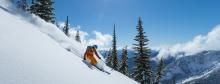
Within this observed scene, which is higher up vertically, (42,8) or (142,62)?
(42,8)

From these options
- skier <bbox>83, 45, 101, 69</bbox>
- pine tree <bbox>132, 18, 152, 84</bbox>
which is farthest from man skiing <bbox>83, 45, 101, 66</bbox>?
pine tree <bbox>132, 18, 152, 84</bbox>

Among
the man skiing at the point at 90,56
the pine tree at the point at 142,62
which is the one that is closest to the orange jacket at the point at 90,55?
the man skiing at the point at 90,56

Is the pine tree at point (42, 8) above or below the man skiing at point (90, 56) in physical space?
above

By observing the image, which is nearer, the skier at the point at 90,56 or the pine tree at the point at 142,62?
the skier at the point at 90,56

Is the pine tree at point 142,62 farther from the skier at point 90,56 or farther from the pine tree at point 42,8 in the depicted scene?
the skier at point 90,56

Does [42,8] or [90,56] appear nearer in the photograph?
[90,56]

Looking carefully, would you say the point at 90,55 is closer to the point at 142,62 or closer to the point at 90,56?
the point at 90,56

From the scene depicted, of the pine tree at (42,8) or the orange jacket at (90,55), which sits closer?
the orange jacket at (90,55)

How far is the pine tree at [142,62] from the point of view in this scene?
45.0 m

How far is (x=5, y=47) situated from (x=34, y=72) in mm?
1729

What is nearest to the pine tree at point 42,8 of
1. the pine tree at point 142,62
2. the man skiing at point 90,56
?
the pine tree at point 142,62

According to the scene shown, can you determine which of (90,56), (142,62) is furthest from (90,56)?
(142,62)

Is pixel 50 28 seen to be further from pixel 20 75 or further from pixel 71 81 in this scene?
pixel 20 75

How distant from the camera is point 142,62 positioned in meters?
45.1
